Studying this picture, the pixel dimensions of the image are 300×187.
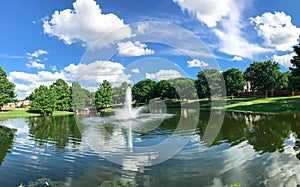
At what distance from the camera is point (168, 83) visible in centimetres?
8900

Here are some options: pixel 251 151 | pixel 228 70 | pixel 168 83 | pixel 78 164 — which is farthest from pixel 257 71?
pixel 78 164

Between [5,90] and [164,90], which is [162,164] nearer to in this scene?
[5,90]

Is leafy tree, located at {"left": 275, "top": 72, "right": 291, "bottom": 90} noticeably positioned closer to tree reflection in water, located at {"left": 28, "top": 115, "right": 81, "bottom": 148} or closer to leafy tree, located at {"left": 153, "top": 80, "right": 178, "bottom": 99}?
leafy tree, located at {"left": 153, "top": 80, "right": 178, "bottom": 99}

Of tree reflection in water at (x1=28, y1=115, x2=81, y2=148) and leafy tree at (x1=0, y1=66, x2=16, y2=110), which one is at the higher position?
leafy tree at (x1=0, y1=66, x2=16, y2=110)

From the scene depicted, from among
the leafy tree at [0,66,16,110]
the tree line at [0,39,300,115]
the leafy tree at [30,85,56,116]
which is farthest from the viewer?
the leafy tree at [0,66,16,110]

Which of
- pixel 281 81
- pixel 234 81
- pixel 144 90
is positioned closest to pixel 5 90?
pixel 144 90

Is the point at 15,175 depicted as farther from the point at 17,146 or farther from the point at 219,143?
the point at 219,143

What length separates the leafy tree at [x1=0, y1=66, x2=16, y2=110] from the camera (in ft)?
246

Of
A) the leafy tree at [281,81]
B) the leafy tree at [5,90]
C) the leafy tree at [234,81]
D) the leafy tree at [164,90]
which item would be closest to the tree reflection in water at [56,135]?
the leafy tree at [5,90]

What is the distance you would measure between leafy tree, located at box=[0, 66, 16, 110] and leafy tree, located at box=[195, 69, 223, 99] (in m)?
56.7

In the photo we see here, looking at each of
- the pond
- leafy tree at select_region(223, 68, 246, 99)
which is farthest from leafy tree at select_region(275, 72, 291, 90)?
the pond

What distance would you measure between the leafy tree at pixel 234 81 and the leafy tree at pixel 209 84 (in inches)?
169

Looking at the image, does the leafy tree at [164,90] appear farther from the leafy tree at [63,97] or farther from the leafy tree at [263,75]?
the leafy tree at [63,97]

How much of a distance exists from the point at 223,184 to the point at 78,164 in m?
7.61
